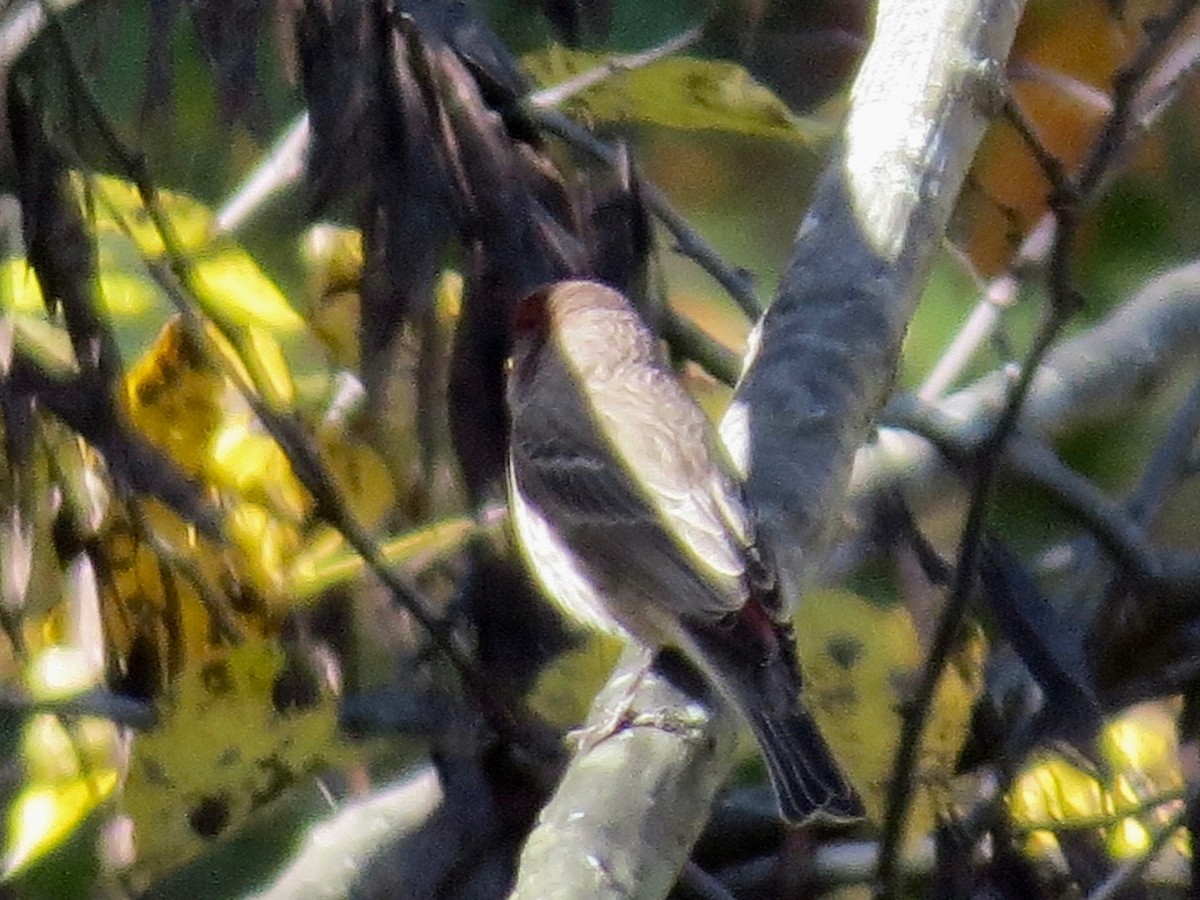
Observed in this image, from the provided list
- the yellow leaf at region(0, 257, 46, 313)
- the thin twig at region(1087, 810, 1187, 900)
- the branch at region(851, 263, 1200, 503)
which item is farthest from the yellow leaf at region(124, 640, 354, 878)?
the branch at region(851, 263, 1200, 503)

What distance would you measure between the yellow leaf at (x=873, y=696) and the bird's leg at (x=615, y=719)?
37 cm

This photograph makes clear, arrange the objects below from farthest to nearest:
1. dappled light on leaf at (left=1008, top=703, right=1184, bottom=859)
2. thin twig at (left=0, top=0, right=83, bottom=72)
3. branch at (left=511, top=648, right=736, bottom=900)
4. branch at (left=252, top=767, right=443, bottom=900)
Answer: dappled light on leaf at (left=1008, top=703, right=1184, bottom=859), branch at (left=252, top=767, right=443, bottom=900), thin twig at (left=0, top=0, right=83, bottom=72), branch at (left=511, top=648, right=736, bottom=900)

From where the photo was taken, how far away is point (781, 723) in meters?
2.80

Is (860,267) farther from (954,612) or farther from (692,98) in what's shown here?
(954,612)

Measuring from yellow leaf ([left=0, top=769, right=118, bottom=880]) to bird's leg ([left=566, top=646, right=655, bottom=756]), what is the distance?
0.78 meters

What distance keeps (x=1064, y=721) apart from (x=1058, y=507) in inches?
42.9

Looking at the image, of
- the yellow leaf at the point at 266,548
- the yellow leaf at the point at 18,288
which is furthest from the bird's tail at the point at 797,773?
the yellow leaf at the point at 18,288

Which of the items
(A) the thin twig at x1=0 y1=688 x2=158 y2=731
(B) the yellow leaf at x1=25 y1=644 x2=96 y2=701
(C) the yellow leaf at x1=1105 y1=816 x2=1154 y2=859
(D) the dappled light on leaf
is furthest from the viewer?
(C) the yellow leaf at x1=1105 y1=816 x2=1154 y2=859

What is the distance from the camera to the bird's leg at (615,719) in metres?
2.37

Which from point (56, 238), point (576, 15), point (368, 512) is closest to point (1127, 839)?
point (368, 512)

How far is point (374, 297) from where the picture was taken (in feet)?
8.07

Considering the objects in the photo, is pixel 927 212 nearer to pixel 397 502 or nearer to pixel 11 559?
pixel 397 502

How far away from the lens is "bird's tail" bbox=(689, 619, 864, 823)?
109 inches

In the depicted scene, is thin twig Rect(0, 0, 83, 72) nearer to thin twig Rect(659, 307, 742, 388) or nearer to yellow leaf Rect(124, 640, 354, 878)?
yellow leaf Rect(124, 640, 354, 878)
